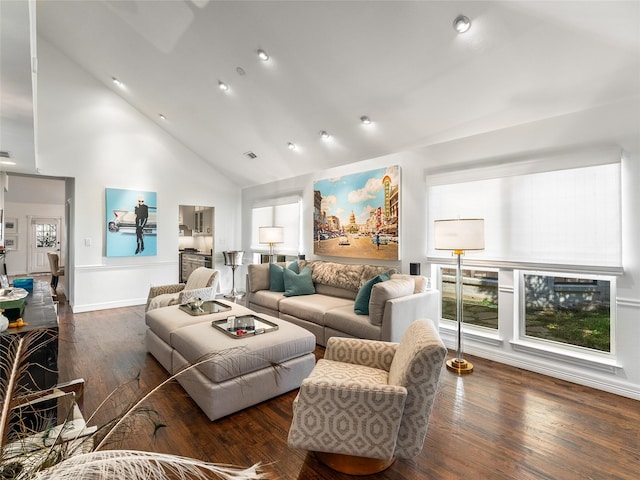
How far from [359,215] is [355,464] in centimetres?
329

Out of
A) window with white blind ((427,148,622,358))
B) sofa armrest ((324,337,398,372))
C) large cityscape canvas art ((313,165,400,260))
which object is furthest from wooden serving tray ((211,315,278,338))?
window with white blind ((427,148,622,358))

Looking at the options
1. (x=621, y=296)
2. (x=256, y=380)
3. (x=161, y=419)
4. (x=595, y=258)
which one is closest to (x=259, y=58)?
(x=256, y=380)

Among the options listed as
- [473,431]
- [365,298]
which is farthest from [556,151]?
[473,431]

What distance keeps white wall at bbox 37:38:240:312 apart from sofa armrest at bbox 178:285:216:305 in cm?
264

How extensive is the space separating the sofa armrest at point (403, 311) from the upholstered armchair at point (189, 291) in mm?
2176

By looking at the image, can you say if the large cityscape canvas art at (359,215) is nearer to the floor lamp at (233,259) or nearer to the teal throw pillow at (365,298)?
the teal throw pillow at (365,298)

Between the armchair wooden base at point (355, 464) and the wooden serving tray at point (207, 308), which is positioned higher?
Answer: the wooden serving tray at point (207, 308)

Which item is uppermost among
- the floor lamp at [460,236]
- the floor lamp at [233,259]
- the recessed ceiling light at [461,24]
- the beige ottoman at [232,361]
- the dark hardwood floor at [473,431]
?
the recessed ceiling light at [461,24]

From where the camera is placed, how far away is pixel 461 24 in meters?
2.50

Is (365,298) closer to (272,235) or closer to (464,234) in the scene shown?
(464,234)

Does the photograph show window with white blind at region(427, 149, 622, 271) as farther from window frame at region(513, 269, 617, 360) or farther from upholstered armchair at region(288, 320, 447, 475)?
upholstered armchair at region(288, 320, 447, 475)

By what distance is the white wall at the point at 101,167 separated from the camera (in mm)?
5250

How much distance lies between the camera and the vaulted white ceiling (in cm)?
245

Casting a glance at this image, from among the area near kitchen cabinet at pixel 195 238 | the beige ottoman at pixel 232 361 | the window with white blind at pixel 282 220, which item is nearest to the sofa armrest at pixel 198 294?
the beige ottoman at pixel 232 361
